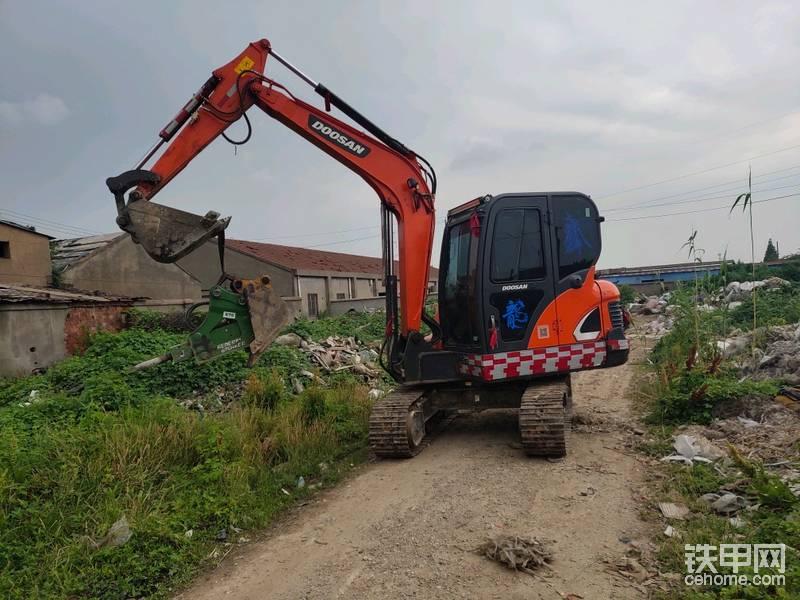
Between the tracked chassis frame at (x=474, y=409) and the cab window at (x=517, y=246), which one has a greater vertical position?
the cab window at (x=517, y=246)

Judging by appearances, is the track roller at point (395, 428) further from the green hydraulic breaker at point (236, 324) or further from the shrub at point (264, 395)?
the shrub at point (264, 395)

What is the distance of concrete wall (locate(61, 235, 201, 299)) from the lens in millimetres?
18922

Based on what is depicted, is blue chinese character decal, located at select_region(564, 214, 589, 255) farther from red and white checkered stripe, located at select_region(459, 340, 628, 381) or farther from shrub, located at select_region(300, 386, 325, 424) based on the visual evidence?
shrub, located at select_region(300, 386, 325, 424)

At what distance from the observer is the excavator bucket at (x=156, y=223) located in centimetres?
529

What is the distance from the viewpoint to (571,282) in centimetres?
606

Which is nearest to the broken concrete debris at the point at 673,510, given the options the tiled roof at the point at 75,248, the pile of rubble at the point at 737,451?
the pile of rubble at the point at 737,451

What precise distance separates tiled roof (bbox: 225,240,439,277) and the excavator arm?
1592cm

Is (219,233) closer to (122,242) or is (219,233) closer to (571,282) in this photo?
(571,282)

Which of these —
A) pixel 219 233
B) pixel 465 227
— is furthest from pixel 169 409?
pixel 465 227

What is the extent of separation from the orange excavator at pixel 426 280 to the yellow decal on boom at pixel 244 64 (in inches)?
0.5

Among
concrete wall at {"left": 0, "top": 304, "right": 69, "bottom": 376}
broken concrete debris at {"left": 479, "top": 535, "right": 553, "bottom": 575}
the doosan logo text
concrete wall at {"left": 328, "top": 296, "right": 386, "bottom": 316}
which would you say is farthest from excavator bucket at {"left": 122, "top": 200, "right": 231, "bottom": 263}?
concrete wall at {"left": 328, "top": 296, "right": 386, "bottom": 316}

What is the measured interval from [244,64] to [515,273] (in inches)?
141

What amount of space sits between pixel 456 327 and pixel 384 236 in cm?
132

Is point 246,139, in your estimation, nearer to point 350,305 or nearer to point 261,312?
point 261,312
